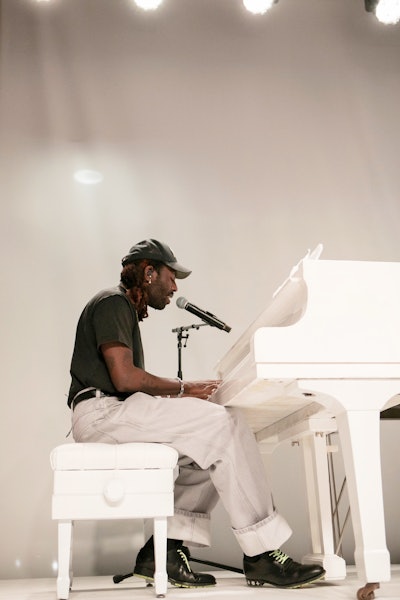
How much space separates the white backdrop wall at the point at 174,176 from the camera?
3.79 m

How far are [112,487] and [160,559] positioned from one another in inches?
10.8

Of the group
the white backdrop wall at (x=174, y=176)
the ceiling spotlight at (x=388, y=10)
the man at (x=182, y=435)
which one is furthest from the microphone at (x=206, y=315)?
the ceiling spotlight at (x=388, y=10)

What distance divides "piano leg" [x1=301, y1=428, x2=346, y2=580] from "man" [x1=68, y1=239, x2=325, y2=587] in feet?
1.34

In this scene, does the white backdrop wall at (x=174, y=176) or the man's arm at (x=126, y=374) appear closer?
the man's arm at (x=126, y=374)

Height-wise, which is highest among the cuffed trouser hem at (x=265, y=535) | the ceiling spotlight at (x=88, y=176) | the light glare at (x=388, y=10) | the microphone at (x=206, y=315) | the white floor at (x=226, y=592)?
the light glare at (x=388, y=10)

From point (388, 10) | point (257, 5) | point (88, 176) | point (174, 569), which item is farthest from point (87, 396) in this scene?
point (388, 10)

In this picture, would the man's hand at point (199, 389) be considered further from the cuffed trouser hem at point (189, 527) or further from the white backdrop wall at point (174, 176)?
the white backdrop wall at point (174, 176)

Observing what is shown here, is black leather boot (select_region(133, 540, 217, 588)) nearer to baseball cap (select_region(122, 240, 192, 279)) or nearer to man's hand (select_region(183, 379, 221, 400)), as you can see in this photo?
man's hand (select_region(183, 379, 221, 400))

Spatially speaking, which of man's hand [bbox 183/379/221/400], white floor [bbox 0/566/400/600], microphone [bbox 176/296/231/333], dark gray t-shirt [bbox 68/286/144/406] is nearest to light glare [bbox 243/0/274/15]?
microphone [bbox 176/296/231/333]

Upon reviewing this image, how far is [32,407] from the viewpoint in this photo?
12.4ft

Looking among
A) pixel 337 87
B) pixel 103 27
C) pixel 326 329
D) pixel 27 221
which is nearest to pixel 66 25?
pixel 103 27

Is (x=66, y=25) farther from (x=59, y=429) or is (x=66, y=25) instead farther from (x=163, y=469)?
(x=163, y=469)

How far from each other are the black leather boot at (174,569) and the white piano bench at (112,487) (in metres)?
0.23

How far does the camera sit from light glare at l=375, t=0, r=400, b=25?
402 cm
